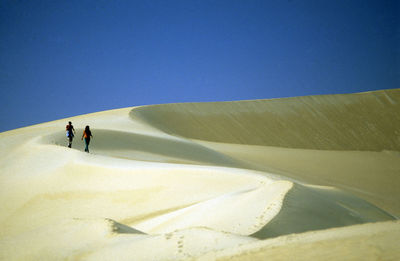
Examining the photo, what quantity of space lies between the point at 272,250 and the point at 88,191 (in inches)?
275

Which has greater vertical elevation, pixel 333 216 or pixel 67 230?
pixel 67 230

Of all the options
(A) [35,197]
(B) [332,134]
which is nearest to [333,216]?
(A) [35,197]

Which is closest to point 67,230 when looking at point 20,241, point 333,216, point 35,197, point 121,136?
point 20,241

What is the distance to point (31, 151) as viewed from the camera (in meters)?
13.1

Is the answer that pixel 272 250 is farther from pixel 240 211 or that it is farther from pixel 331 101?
pixel 331 101

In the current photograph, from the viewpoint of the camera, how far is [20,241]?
15.6 ft

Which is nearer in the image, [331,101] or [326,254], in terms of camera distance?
[326,254]

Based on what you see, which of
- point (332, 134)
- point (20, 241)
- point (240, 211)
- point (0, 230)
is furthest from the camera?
point (332, 134)

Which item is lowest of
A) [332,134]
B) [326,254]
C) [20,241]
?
[332,134]

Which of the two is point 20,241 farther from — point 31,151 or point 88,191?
point 31,151

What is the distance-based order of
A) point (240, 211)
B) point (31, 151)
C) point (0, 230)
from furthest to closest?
point (31, 151) < point (0, 230) < point (240, 211)

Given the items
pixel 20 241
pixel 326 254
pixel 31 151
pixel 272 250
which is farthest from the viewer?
pixel 31 151

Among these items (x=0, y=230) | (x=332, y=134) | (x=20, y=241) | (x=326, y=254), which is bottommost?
(x=332, y=134)

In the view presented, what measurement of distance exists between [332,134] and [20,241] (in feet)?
121
